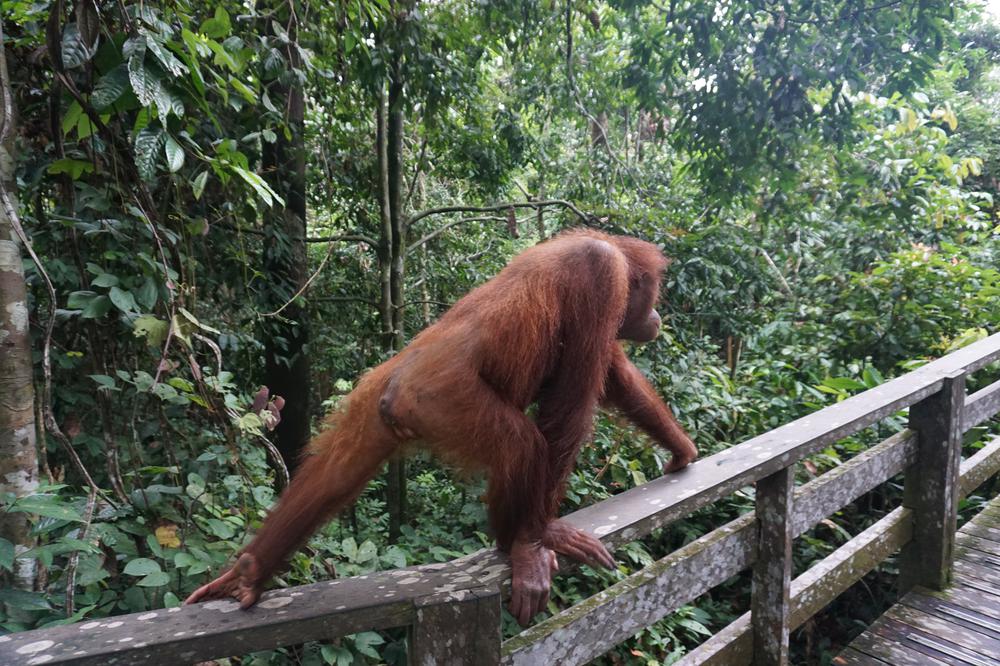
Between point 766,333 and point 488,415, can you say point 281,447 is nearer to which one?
point 488,415

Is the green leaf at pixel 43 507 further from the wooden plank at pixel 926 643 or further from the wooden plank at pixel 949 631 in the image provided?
the wooden plank at pixel 949 631

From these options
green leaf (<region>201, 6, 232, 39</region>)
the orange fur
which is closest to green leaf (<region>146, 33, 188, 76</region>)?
green leaf (<region>201, 6, 232, 39</region>)

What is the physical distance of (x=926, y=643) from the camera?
2.10 m

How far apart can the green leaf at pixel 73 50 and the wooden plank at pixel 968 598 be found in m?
3.03

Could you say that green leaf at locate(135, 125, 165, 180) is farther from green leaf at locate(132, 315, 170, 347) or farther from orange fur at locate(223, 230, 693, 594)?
orange fur at locate(223, 230, 693, 594)

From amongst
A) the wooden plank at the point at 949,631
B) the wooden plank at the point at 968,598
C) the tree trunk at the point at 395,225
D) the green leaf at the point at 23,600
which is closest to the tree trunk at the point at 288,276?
the tree trunk at the point at 395,225

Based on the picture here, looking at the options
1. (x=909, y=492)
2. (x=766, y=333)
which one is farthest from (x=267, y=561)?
(x=766, y=333)

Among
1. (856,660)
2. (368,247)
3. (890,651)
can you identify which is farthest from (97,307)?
(368,247)

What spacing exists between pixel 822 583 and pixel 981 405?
1411 mm

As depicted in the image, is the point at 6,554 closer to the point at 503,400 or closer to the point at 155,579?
the point at 155,579

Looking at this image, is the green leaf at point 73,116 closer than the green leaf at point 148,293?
Yes

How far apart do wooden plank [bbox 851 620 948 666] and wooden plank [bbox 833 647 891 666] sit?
0.02 meters

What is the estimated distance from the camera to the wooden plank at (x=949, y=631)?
207 cm

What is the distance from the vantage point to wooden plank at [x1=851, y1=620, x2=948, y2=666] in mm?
2020
